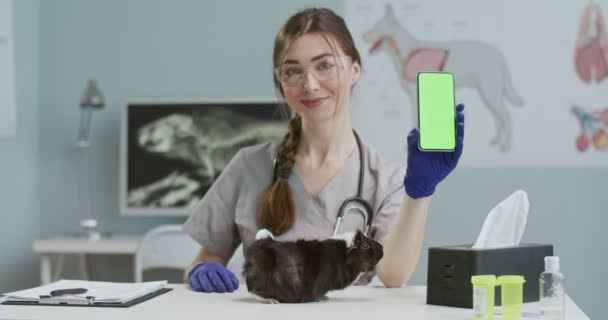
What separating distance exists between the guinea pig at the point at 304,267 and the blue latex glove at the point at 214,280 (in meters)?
0.20

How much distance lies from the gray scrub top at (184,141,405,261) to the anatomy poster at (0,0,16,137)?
220 cm

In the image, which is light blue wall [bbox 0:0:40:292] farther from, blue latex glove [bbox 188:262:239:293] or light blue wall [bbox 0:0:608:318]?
blue latex glove [bbox 188:262:239:293]

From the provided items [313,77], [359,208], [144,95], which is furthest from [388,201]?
[144,95]

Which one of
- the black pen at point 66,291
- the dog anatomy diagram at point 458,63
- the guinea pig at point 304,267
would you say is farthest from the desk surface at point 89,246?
the guinea pig at point 304,267

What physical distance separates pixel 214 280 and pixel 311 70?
0.55m

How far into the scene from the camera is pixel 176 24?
4.00 metres

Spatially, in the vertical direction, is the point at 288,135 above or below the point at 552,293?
above

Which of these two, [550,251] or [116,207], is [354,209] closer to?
[550,251]

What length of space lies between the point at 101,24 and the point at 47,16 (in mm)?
314

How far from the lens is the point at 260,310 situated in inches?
51.1

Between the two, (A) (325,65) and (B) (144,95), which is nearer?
(A) (325,65)

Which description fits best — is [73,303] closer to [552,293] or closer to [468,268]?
[468,268]

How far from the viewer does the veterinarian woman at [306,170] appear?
1822mm

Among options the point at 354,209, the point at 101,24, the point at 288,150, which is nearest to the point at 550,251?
the point at 354,209
